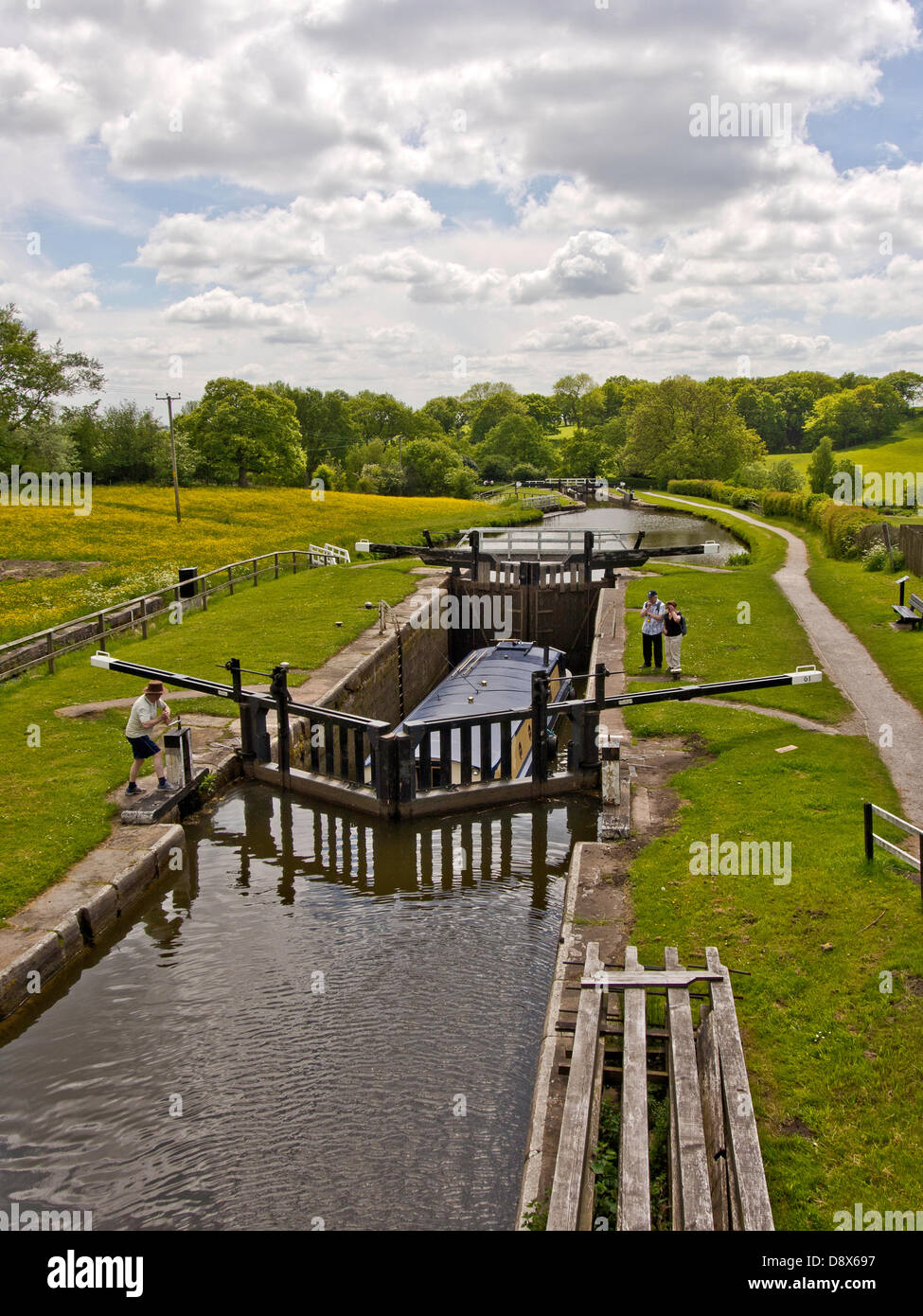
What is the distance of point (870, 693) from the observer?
15.9 meters

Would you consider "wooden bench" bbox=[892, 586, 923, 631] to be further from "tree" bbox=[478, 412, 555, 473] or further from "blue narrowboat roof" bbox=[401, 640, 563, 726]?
"tree" bbox=[478, 412, 555, 473]

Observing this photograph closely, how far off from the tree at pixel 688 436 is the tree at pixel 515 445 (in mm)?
21348

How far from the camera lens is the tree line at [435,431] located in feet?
193

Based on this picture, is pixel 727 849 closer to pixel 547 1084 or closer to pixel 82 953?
pixel 547 1084

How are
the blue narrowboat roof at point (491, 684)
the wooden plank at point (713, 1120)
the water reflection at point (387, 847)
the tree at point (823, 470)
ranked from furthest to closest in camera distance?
the tree at point (823, 470)
the blue narrowboat roof at point (491, 684)
the water reflection at point (387, 847)
the wooden plank at point (713, 1120)

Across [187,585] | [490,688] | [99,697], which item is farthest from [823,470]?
[99,697]

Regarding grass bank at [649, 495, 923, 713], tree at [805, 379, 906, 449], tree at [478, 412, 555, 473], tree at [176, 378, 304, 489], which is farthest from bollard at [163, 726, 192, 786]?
tree at [805, 379, 906, 449]

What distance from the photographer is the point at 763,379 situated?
151 m

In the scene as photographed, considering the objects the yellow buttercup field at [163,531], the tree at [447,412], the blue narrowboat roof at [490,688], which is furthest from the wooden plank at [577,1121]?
the tree at [447,412]

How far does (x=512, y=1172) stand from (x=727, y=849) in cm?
457

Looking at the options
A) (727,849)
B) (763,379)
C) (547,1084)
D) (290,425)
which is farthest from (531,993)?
(763,379)

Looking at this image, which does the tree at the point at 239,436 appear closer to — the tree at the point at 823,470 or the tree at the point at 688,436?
the tree at the point at 688,436

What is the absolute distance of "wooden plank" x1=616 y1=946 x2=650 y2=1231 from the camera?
4750 mm

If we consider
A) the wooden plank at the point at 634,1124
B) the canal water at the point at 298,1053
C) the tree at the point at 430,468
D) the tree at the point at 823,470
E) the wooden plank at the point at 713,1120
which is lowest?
the canal water at the point at 298,1053
